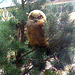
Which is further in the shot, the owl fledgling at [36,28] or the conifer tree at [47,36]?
the owl fledgling at [36,28]

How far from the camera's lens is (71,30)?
0.78m

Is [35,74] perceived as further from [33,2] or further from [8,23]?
[33,2]

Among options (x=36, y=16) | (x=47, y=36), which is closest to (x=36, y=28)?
(x=36, y=16)

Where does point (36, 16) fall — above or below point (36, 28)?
above

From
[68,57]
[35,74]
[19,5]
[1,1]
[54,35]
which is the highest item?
[1,1]

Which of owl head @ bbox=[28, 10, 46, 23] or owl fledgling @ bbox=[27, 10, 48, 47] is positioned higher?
owl head @ bbox=[28, 10, 46, 23]

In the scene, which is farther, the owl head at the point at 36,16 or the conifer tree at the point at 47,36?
the owl head at the point at 36,16

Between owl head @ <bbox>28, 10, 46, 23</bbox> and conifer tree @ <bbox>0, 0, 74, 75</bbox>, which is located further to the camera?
owl head @ <bbox>28, 10, 46, 23</bbox>

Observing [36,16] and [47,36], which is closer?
[47,36]

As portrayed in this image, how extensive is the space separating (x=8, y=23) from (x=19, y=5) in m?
0.40

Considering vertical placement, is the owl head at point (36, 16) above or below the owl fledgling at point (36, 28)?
above

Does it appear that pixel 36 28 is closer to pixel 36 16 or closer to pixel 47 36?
pixel 36 16

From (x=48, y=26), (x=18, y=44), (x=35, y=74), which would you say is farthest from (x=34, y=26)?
(x=35, y=74)

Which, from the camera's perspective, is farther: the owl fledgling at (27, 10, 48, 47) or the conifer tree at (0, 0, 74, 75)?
the owl fledgling at (27, 10, 48, 47)
